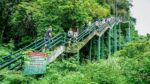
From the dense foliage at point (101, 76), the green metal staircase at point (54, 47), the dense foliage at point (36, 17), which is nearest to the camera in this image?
the dense foliage at point (101, 76)

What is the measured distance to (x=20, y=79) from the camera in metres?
15.0

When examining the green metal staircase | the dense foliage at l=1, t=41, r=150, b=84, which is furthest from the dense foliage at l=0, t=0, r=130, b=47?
the dense foliage at l=1, t=41, r=150, b=84

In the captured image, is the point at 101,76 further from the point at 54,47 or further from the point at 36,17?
the point at 36,17

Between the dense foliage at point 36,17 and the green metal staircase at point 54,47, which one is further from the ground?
the dense foliage at point 36,17

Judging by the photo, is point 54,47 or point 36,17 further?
point 36,17

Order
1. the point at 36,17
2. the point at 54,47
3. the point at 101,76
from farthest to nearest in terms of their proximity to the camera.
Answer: the point at 36,17
the point at 54,47
the point at 101,76

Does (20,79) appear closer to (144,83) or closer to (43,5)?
(144,83)

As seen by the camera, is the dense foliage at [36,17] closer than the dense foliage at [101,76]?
No

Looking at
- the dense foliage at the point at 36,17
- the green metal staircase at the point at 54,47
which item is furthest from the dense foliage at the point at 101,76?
the dense foliage at the point at 36,17

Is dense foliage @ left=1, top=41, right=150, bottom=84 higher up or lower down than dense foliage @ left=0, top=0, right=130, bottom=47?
lower down

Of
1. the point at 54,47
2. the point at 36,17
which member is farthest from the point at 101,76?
the point at 36,17

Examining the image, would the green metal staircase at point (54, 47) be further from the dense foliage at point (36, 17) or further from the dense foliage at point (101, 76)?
the dense foliage at point (36, 17)

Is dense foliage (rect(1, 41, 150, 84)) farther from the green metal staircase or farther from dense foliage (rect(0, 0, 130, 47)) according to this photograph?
dense foliage (rect(0, 0, 130, 47))

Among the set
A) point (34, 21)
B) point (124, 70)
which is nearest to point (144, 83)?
point (124, 70)
